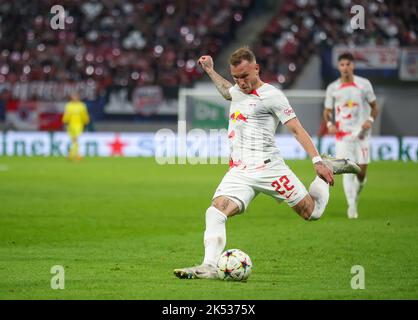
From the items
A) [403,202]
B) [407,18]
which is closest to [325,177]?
[403,202]

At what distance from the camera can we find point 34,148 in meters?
32.4

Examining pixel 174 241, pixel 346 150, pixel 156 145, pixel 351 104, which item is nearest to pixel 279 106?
pixel 174 241

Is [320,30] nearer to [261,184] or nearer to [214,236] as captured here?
[261,184]

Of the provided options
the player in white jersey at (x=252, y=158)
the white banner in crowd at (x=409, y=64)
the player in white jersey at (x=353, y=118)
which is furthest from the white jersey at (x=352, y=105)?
the white banner in crowd at (x=409, y=64)

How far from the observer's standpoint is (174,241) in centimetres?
1153

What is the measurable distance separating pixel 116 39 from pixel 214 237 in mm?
29090

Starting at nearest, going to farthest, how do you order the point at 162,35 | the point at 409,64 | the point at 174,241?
1. the point at 174,241
2. the point at 409,64
3. the point at 162,35

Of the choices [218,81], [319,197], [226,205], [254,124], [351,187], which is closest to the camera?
[226,205]

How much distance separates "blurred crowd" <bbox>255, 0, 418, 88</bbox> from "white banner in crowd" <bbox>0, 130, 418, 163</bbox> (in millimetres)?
3433

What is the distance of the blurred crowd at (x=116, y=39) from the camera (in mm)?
34906

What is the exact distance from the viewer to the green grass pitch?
771cm

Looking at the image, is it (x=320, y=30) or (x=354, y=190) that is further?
(x=320, y=30)

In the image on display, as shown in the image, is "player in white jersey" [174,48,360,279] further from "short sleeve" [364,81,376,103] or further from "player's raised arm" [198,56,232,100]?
"short sleeve" [364,81,376,103]

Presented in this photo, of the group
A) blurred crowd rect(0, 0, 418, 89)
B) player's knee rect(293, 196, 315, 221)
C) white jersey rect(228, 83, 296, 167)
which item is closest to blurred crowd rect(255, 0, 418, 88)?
blurred crowd rect(0, 0, 418, 89)
